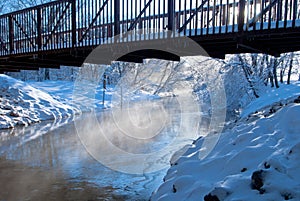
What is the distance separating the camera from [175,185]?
5230 millimetres

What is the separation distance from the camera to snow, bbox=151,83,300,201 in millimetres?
3668

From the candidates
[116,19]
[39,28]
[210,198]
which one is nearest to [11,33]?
[39,28]

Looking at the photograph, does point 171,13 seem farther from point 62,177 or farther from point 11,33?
point 11,33

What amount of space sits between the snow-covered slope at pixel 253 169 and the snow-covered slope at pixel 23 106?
49.8 feet

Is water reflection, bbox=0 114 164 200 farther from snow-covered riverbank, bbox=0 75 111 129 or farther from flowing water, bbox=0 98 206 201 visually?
snow-covered riverbank, bbox=0 75 111 129

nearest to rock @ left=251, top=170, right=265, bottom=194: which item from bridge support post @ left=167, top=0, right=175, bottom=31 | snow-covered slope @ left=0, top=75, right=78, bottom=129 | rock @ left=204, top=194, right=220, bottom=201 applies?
rock @ left=204, top=194, right=220, bottom=201

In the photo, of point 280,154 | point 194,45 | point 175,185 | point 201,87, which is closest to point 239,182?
point 280,154

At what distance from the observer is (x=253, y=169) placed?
14.0 ft

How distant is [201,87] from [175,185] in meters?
22.5

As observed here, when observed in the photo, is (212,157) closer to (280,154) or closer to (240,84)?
(280,154)

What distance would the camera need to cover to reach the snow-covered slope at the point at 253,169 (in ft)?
12.0

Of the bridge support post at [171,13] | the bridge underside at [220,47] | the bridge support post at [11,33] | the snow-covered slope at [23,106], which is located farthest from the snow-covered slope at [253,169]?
the snow-covered slope at [23,106]

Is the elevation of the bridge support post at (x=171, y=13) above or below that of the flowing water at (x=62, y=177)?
above

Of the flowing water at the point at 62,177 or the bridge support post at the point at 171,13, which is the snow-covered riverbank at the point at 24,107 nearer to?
the flowing water at the point at 62,177
